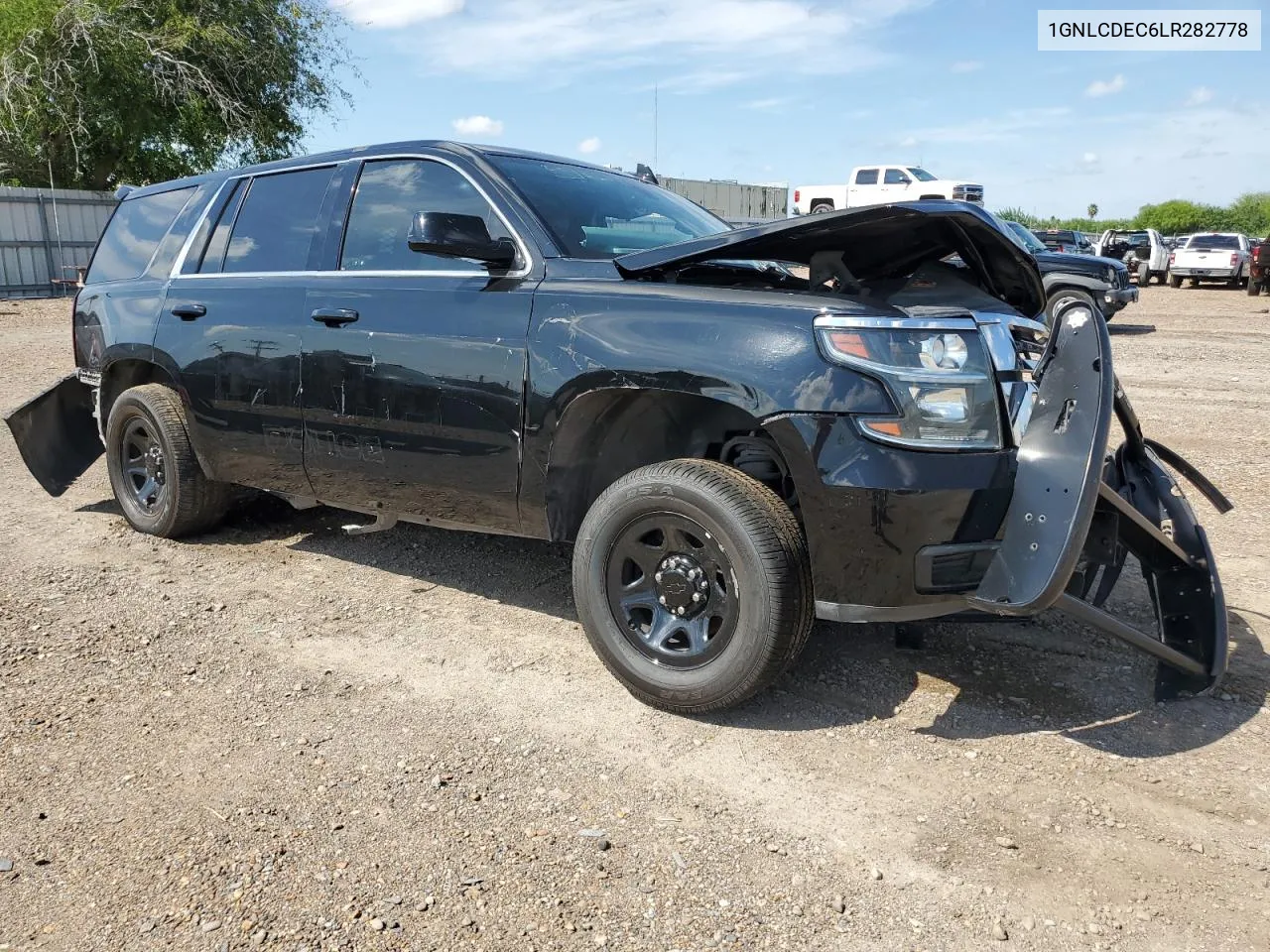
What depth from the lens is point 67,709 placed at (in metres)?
3.67

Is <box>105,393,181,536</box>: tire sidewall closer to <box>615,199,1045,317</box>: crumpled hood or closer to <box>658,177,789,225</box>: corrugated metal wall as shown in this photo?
<box>615,199,1045,317</box>: crumpled hood

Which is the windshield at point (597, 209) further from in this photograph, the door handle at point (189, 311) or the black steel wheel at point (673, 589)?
the door handle at point (189, 311)

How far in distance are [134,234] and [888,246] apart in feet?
14.0

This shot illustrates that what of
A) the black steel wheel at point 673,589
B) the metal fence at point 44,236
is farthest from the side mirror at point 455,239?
the metal fence at point 44,236

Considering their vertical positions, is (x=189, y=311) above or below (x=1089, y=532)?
above

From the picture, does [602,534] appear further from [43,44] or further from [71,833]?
[43,44]

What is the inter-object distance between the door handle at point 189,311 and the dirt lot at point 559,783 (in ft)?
4.08

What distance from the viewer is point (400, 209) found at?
4461mm

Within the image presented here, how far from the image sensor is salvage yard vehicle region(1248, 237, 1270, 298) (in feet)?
84.2

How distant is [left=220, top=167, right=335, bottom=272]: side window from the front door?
270 millimetres

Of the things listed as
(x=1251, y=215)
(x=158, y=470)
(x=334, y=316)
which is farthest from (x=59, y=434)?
(x=1251, y=215)

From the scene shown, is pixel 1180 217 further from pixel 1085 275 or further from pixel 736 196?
pixel 1085 275

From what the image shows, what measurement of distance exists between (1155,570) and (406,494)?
2.84m

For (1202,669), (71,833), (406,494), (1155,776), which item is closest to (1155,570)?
(1202,669)
